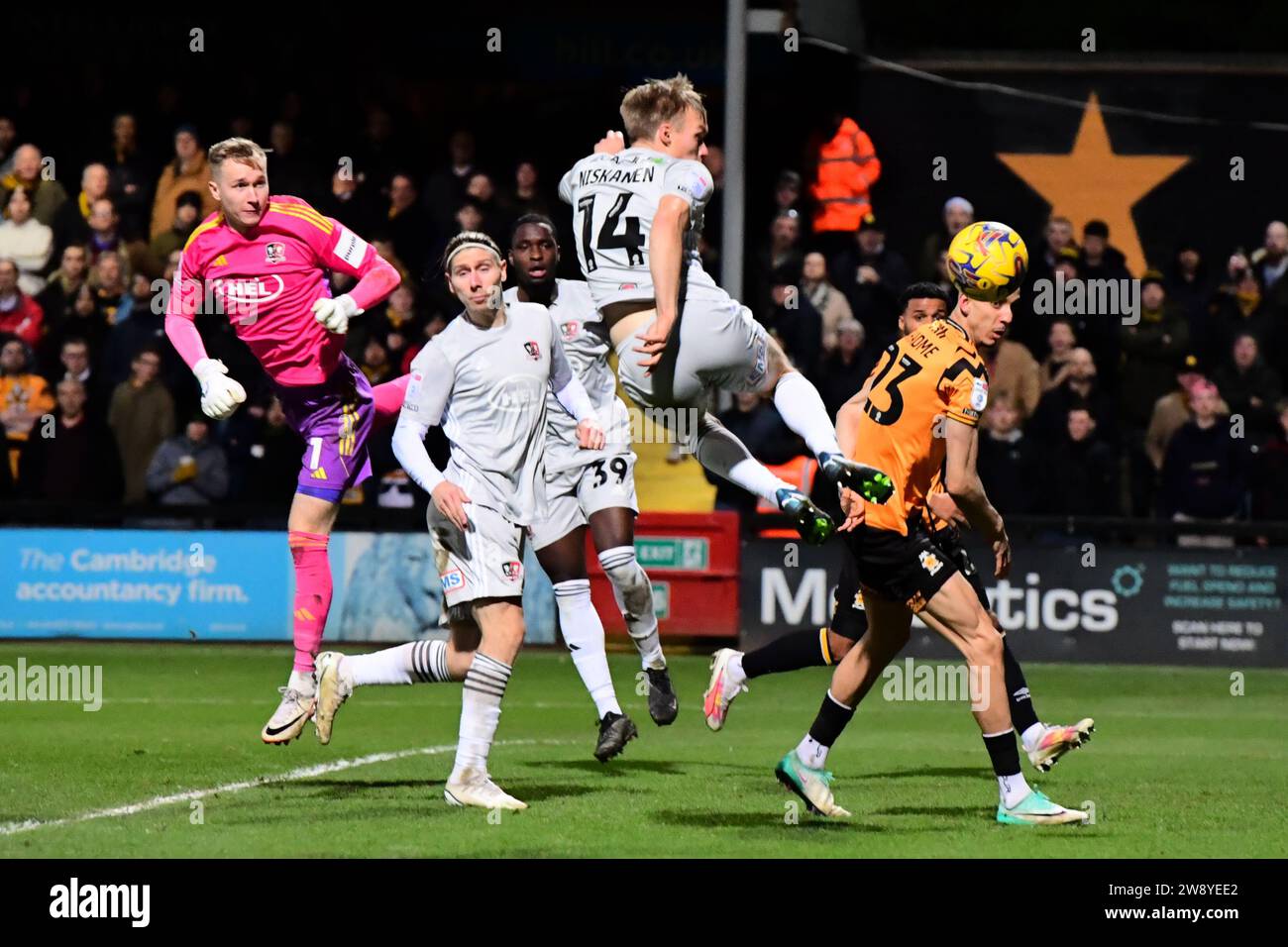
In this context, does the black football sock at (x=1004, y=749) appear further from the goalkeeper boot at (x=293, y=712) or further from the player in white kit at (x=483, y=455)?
the goalkeeper boot at (x=293, y=712)

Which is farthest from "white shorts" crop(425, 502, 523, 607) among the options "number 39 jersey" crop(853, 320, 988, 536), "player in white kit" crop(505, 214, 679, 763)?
"player in white kit" crop(505, 214, 679, 763)

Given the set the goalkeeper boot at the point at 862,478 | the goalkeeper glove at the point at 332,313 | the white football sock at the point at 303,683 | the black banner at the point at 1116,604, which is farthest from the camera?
the black banner at the point at 1116,604

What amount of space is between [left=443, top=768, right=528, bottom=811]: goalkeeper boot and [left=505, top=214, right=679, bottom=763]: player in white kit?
1633 mm

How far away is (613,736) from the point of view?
31.7ft

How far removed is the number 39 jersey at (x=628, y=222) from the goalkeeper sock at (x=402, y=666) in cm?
161

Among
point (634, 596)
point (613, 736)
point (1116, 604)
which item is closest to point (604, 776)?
point (613, 736)

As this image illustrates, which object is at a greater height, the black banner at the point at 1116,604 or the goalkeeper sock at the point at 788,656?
the goalkeeper sock at the point at 788,656

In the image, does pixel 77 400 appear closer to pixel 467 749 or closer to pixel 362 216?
pixel 362 216

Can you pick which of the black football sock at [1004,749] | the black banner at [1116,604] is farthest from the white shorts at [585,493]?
the black banner at [1116,604]

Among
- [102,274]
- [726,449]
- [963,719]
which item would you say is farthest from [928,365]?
[102,274]

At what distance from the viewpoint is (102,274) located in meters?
18.3

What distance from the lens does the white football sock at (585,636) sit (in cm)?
1020

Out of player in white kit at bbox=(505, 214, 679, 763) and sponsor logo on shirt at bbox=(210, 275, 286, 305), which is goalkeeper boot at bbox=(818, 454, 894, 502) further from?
sponsor logo on shirt at bbox=(210, 275, 286, 305)

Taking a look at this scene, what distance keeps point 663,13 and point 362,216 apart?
186 inches
